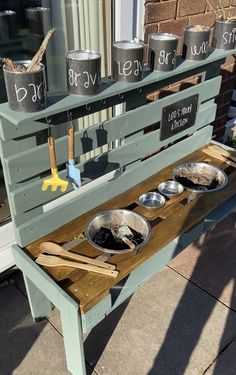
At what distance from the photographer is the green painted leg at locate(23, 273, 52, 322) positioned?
2449mm

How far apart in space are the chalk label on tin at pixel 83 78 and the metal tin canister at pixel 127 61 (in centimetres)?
23

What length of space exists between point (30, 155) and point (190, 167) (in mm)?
1293

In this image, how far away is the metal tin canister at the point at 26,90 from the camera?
5.61 feet

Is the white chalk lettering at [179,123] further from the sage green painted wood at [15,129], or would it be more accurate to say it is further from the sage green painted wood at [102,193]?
the sage green painted wood at [15,129]

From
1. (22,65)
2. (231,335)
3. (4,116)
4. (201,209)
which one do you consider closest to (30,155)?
(4,116)

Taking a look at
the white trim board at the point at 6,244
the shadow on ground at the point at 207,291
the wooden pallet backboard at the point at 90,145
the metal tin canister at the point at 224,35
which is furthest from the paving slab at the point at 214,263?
the metal tin canister at the point at 224,35

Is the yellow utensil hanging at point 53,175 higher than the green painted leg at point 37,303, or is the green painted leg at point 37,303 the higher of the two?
the yellow utensil hanging at point 53,175

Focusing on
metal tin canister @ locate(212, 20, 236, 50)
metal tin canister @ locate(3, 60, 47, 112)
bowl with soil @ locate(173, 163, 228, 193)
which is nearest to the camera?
metal tin canister @ locate(3, 60, 47, 112)

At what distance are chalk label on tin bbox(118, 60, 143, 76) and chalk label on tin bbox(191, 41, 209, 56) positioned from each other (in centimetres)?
49

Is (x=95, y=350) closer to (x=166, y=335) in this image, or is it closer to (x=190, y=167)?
(x=166, y=335)

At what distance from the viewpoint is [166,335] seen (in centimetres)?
254

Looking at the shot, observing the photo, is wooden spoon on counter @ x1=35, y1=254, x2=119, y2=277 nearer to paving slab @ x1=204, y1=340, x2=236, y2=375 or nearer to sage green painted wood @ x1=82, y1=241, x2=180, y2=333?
sage green painted wood @ x1=82, y1=241, x2=180, y2=333

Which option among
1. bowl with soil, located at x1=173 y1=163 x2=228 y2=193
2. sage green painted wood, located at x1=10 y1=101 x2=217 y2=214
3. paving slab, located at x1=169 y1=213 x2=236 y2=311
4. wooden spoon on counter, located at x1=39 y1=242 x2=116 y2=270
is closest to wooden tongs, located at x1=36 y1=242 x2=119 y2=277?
wooden spoon on counter, located at x1=39 y1=242 x2=116 y2=270

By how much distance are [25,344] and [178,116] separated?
5.81 feet
